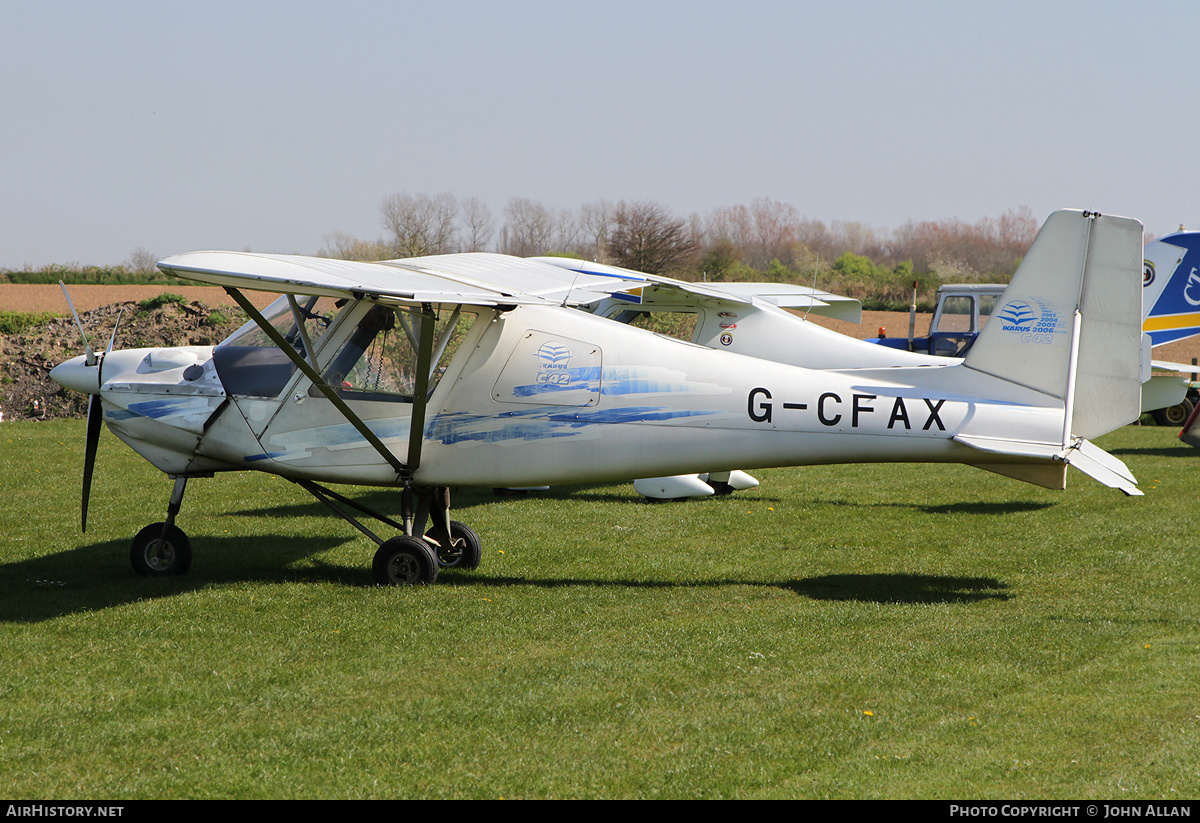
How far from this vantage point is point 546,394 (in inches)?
295

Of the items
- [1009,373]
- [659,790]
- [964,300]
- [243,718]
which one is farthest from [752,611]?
[964,300]

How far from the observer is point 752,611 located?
6887 mm

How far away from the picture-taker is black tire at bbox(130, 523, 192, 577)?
7824 millimetres

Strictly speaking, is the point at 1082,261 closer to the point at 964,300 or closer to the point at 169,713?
the point at 169,713

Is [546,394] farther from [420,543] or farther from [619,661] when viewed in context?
[619,661]

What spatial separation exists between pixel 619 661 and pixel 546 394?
7.90ft

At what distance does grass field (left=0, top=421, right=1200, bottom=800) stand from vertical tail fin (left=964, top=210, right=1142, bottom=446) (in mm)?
1458

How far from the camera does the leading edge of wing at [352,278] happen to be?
6.39 meters

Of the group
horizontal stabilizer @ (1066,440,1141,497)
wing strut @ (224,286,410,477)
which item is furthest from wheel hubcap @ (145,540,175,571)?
horizontal stabilizer @ (1066,440,1141,497)

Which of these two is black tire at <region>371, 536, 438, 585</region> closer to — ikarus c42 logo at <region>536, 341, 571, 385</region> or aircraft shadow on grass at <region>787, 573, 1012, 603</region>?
ikarus c42 logo at <region>536, 341, 571, 385</region>

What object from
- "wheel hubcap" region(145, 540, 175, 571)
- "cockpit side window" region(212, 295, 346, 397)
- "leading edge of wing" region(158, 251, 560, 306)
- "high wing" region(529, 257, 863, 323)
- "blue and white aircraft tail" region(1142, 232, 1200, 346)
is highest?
"blue and white aircraft tail" region(1142, 232, 1200, 346)

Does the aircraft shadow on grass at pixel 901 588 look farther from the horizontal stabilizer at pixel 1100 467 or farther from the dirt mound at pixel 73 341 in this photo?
the dirt mound at pixel 73 341

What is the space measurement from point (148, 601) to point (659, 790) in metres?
4.52

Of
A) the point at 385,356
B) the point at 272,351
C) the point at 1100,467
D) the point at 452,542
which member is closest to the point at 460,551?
the point at 452,542
